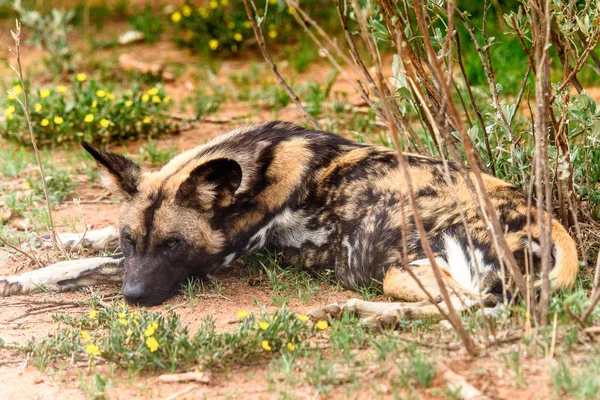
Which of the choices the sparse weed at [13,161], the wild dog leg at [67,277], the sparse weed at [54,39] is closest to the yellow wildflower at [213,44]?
the sparse weed at [54,39]

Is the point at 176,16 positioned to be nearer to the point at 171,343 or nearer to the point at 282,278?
the point at 282,278

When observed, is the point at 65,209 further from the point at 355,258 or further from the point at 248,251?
the point at 355,258

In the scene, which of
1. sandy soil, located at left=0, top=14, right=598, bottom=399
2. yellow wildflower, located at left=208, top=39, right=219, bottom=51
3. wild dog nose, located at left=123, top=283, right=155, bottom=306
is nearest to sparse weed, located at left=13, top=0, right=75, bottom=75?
yellow wildflower, located at left=208, top=39, right=219, bottom=51

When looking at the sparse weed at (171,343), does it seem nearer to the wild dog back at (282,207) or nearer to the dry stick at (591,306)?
the wild dog back at (282,207)

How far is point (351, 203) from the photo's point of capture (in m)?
4.02

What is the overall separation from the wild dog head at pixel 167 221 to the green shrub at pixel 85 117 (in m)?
1.91

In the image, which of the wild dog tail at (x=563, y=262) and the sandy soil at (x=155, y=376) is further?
the wild dog tail at (x=563, y=262)

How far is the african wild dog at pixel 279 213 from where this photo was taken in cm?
379

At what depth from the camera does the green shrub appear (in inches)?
235

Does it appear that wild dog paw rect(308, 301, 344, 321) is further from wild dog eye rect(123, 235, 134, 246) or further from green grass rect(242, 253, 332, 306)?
wild dog eye rect(123, 235, 134, 246)

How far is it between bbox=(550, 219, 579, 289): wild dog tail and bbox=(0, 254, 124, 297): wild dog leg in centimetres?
199

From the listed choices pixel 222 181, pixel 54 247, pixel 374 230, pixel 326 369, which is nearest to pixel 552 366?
pixel 326 369

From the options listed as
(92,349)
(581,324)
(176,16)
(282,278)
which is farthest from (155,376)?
(176,16)

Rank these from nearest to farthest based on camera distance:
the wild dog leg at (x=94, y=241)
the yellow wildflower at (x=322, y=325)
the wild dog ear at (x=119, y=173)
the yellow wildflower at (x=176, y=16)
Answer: the yellow wildflower at (x=322, y=325)
the wild dog ear at (x=119, y=173)
the wild dog leg at (x=94, y=241)
the yellow wildflower at (x=176, y=16)
